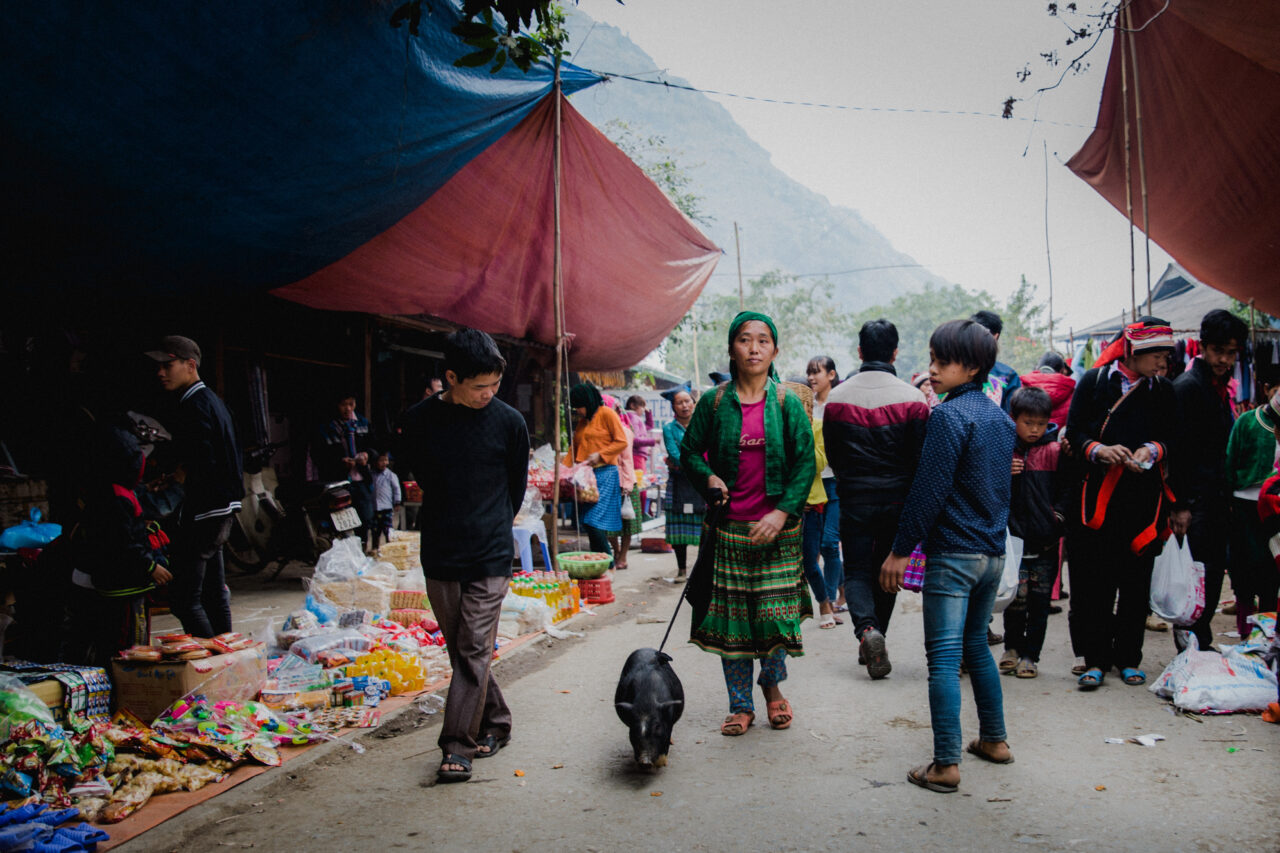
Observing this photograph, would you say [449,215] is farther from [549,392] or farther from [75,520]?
[549,392]

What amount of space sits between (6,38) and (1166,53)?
683 cm

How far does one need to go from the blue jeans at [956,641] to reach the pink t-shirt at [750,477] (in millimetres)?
807

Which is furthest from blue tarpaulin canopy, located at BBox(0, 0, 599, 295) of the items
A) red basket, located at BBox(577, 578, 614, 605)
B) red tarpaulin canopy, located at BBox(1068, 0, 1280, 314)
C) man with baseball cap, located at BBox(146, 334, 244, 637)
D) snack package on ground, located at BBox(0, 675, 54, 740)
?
red tarpaulin canopy, located at BBox(1068, 0, 1280, 314)

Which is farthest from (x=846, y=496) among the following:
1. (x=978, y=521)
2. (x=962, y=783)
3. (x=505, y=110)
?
(x=505, y=110)

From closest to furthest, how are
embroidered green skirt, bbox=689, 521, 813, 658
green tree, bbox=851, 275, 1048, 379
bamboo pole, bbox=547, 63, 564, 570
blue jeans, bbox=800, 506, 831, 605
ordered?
embroidered green skirt, bbox=689, 521, 813, 658 < blue jeans, bbox=800, 506, 831, 605 < bamboo pole, bbox=547, 63, 564, 570 < green tree, bbox=851, 275, 1048, 379

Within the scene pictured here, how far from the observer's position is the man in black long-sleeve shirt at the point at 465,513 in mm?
3600

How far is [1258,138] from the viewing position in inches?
244

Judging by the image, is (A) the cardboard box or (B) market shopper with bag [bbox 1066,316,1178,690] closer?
(A) the cardboard box

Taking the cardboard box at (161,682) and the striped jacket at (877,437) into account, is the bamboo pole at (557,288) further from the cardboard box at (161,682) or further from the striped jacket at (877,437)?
the cardboard box at (161,682)

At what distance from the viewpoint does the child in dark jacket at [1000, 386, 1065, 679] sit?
4746 millimetres

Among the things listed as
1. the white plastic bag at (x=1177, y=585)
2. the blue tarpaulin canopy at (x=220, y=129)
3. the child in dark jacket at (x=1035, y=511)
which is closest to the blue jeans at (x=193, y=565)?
the blue tarpaulin canopy at (x=220, y=129)

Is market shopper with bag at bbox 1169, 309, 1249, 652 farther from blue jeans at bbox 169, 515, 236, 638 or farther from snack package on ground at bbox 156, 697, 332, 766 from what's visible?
blue jeans at bbox 169, 515, 236, 638

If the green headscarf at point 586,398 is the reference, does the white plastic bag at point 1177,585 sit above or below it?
below

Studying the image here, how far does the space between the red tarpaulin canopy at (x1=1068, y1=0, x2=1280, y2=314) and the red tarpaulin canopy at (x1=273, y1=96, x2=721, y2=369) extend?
396cm
